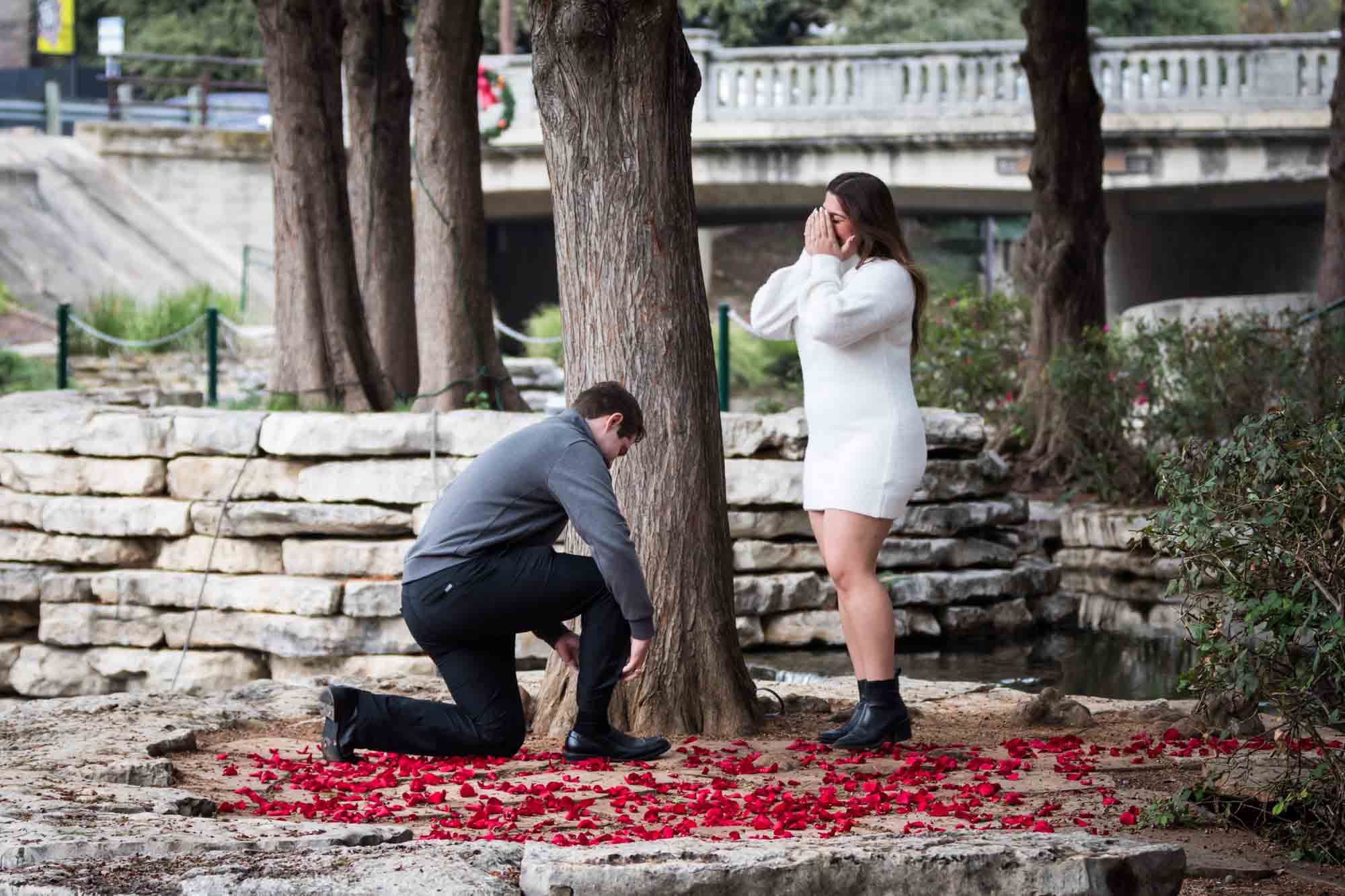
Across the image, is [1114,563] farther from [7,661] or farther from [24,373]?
[24,373]

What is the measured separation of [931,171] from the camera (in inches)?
1009

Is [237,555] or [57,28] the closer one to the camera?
[237,555]

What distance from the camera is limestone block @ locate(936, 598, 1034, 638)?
33.7 feet

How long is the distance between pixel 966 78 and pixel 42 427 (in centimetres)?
1779

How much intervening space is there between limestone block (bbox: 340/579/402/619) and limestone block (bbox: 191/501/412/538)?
339 millimetres

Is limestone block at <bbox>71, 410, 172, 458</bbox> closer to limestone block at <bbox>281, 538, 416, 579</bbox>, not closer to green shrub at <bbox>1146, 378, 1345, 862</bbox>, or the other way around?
limestone block at <bbox>281, 538, 416, 579</bbox>

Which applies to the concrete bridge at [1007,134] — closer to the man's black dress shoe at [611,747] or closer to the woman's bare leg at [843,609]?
the woman's bare leg at [843,609]

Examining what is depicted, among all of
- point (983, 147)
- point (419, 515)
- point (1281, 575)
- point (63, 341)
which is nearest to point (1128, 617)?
point (419, 515)

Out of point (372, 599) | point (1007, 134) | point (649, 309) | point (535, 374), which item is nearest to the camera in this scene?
point (649, 309)

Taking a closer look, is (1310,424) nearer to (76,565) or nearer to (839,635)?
(839,635)

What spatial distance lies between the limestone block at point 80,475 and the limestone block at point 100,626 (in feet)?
2.30

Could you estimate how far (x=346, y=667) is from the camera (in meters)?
9.72

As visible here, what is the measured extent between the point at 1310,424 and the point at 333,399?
26.6 feet

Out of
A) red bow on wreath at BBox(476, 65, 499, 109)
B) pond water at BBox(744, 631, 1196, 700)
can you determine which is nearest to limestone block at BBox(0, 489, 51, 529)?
pond water at BBox(744, 631, 1196, 700)
